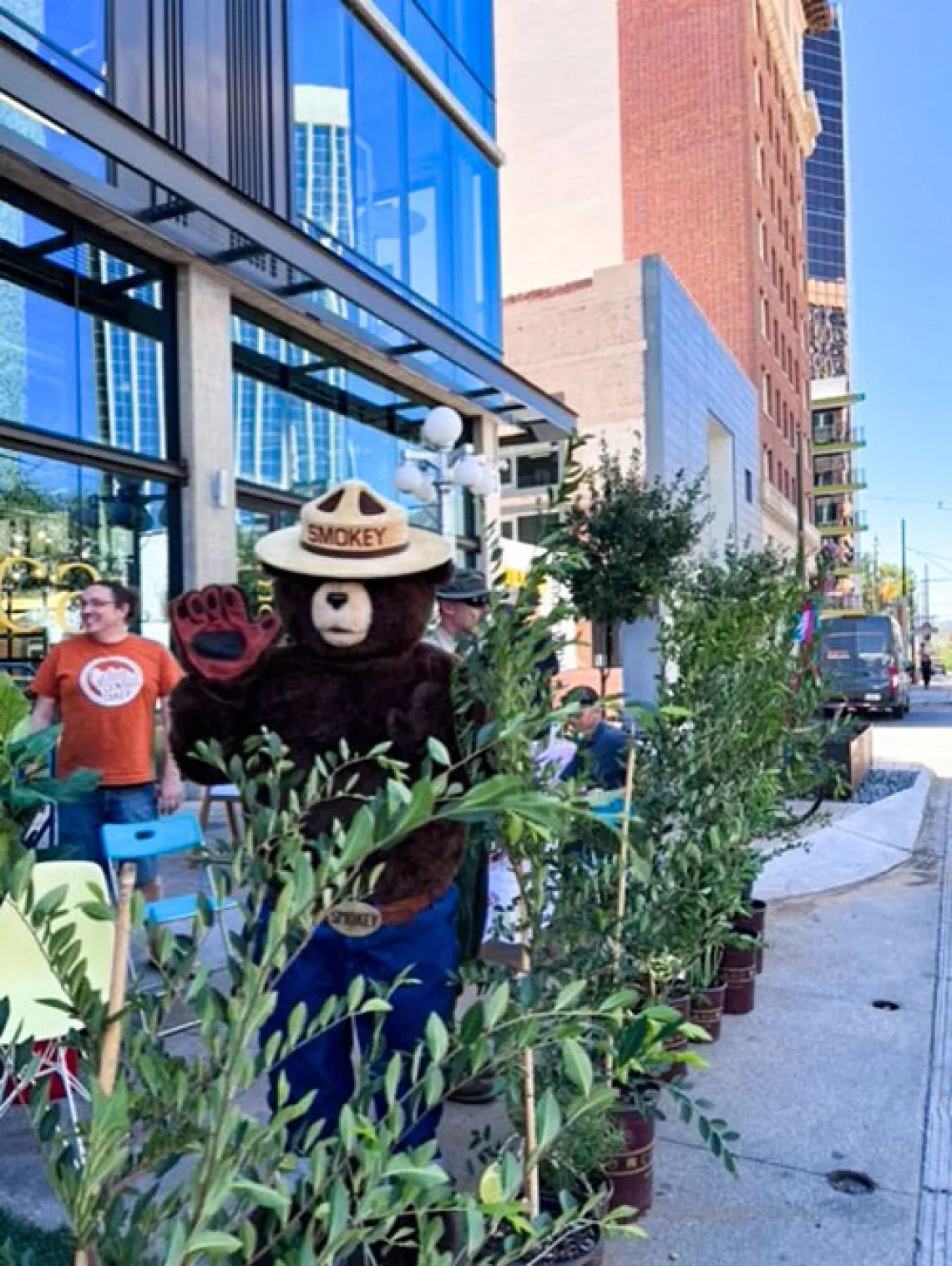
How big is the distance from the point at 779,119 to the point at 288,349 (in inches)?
1287

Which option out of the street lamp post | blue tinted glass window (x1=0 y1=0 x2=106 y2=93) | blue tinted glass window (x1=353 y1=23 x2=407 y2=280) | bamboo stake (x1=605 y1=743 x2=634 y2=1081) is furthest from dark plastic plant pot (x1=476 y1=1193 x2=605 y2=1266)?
blue tinted glass window (x1=353 y1=23 x2=407 y2=280)

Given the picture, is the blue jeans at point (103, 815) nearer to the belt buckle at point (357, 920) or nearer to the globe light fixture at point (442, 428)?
the belt buckle at point (357, 920)

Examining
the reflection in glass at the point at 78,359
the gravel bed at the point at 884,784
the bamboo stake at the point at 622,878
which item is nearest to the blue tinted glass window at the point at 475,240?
the reflection in glass at the point at 78,359

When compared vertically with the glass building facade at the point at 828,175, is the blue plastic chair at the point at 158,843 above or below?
Answer: below

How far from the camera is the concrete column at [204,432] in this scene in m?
8.55

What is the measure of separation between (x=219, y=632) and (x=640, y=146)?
3181 centimetres

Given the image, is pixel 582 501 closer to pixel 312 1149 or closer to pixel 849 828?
pixel 849 828

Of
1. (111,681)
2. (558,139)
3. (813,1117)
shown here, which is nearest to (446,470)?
(111,681)

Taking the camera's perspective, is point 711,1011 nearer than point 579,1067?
No

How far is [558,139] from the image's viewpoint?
2859cm

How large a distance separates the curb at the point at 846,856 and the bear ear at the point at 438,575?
3.66 metres

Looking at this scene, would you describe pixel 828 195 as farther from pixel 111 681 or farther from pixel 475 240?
pixel 111 681

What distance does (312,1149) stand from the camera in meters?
1.09

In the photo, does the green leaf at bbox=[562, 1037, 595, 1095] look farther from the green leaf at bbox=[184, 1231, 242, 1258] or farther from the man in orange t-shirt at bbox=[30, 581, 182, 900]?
the man in orange t-shirt at bbox=[30, 581, 182, 900]
